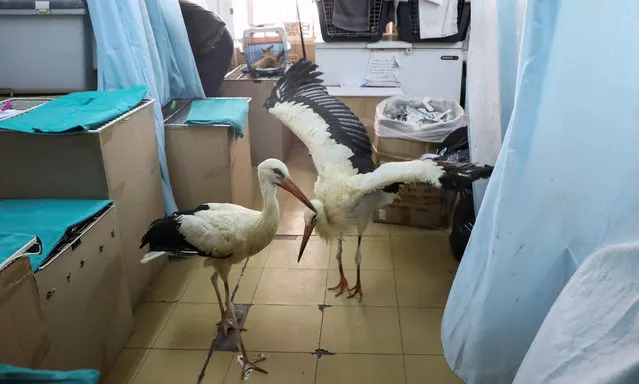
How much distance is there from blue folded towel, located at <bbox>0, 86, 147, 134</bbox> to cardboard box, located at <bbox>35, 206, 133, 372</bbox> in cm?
34

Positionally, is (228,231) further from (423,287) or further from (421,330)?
(423,287)

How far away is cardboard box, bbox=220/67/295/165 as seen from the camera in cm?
376

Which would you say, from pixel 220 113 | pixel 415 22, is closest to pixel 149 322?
pixel 220 113

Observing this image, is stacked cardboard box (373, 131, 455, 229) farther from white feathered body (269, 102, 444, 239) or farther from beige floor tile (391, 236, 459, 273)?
white feathered body (269, 102, 444, 239)

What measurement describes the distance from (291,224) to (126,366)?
136 cm

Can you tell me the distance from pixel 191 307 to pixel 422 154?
1.52m

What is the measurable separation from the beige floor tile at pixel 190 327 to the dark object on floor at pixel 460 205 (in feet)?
4.10

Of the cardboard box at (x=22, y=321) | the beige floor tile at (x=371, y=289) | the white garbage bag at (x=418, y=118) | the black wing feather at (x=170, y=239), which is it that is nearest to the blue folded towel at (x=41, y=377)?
the cardboard box at (x=22, y=321)

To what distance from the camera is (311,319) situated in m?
2.26

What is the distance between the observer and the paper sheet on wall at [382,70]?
3.67m

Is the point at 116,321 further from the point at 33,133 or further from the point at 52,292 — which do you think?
the point at 33,133

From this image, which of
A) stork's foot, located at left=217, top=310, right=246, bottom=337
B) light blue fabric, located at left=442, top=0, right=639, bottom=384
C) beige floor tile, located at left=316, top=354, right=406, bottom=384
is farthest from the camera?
stork's foot, located at left=217, top=310, right=246, bottom=337

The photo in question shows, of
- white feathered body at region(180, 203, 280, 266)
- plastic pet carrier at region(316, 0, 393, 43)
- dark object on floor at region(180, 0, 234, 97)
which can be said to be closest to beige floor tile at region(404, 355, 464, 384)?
white feathered body at region(180, 203, 280, 266)

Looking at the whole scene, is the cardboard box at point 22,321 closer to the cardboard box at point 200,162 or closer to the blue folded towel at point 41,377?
the blue folded towel at point 41,377
